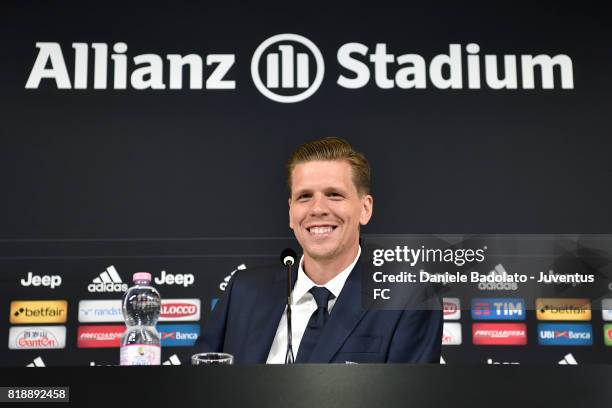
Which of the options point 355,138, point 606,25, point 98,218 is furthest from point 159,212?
point 606,25

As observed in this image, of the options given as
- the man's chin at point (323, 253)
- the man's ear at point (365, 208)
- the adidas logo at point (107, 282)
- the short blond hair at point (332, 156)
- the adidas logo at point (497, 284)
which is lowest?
the adidas logo at point (497, 284)

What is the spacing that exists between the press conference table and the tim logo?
2863 millimetres

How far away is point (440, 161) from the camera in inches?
167

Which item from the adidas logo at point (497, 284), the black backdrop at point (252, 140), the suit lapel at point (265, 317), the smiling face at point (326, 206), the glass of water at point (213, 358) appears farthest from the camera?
the black backdrop at point (252, 140)

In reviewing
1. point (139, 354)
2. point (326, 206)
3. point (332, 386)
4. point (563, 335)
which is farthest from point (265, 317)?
point (563, 335)

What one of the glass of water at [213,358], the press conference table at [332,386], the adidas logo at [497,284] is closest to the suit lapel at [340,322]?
the glass of water at [213,358]

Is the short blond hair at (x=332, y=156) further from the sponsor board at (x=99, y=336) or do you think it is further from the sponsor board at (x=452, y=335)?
the sponsor board at (x=99, y=336)

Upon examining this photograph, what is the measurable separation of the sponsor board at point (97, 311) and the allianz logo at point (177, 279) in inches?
9.0

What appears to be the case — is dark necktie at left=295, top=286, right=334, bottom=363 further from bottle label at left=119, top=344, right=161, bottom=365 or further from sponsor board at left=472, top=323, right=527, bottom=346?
sponsor board at left=472, top=323, right=527, bottom=346

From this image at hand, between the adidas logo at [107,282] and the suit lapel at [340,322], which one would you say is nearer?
the suit lapel at [340,322]

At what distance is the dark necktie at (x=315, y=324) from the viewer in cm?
246

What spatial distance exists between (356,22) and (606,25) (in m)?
1.28

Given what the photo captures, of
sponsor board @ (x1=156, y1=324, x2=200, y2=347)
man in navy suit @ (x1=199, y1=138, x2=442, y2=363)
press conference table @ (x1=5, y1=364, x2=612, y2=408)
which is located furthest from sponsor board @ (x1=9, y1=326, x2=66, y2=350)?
press conference table @ (x1=5, y1=364, x2=612, y2=408)

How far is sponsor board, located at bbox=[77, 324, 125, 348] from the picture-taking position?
3992 millimetres
